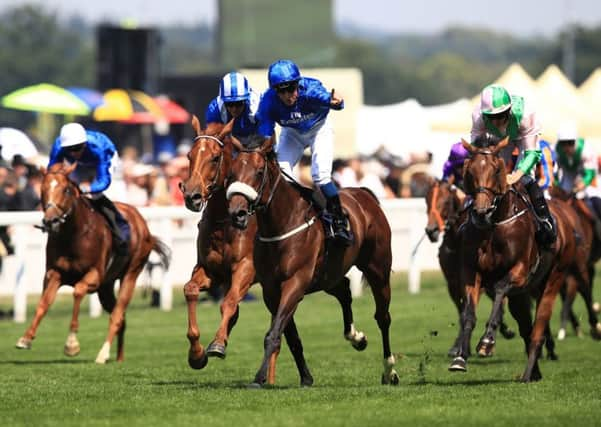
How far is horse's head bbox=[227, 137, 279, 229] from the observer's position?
10078mm

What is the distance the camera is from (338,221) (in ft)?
36.6

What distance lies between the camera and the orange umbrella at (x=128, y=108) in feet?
101

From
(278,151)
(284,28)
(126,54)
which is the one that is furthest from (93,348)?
(126,54)

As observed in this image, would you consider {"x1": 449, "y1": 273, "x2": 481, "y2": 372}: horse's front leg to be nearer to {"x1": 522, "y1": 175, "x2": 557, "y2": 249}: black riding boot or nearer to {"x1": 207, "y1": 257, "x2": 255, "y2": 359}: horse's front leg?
{"x1": 522, "y1": 175, "x2": 557, "y2": 249}: black riding boot

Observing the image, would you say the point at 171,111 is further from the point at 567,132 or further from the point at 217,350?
the point at 217,350

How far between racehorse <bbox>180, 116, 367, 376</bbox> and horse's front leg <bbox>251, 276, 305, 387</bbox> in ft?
1.07

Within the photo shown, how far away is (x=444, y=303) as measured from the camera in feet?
66.8

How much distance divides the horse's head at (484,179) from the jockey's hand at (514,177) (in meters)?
0.14

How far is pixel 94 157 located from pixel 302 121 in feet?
11.3

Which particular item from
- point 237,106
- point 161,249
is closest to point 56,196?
point 161,249

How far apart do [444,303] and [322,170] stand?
9382 millimetres

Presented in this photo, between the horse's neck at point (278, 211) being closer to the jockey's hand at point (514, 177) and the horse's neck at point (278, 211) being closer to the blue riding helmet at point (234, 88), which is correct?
the blue riding helmet at point (234, 88)

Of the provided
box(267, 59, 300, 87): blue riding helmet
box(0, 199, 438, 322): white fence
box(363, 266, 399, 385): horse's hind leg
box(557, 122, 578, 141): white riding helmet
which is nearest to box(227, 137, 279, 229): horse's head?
box(267, 59, 300, 87): blue riding helmet

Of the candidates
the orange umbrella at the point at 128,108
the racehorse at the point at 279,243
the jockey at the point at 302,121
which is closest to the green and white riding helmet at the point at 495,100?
the jockey at the point at 302,121
